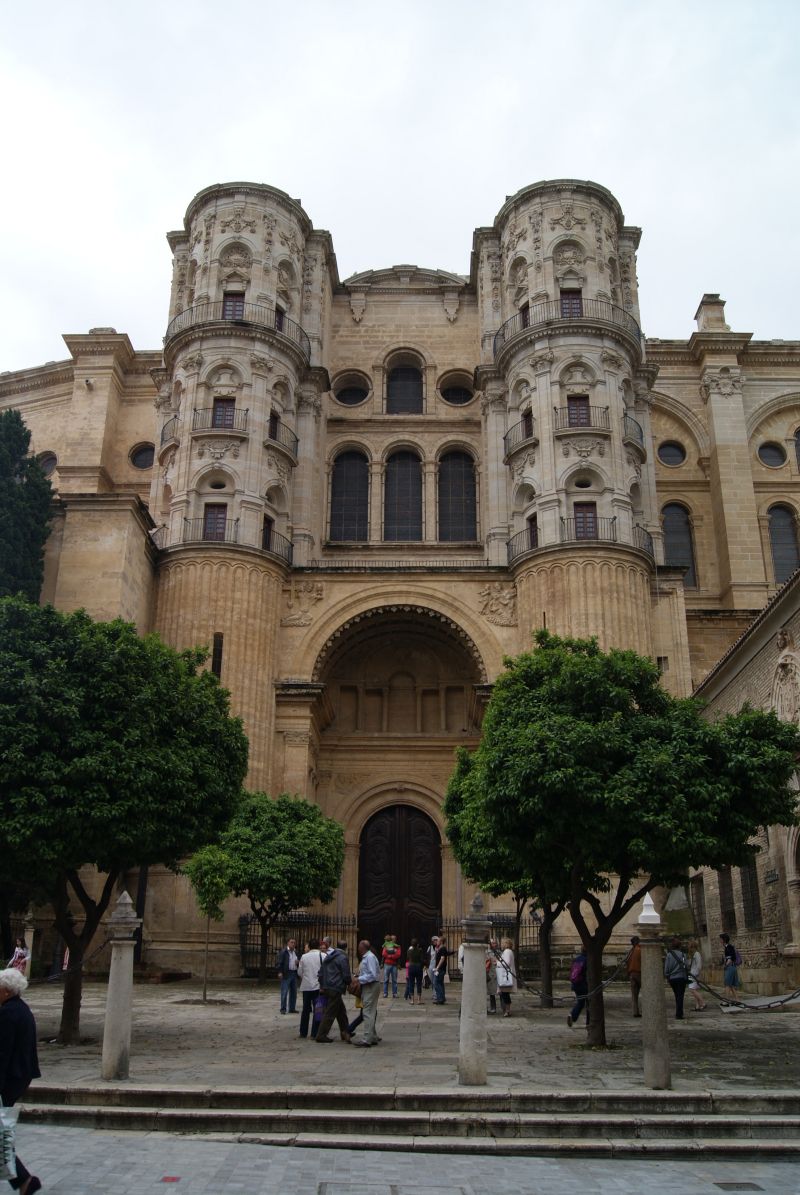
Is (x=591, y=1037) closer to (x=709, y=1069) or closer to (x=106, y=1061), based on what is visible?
(x=709, y=1069)

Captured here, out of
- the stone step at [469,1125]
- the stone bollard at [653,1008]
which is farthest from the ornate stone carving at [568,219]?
the stone step at [469,1125]

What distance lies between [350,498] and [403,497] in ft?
5.75

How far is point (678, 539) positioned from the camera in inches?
1444

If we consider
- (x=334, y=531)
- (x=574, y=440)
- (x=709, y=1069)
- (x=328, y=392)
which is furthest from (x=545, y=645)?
(x=328, y=392)

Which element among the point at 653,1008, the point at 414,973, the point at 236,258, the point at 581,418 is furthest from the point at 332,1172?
the point at 236,258

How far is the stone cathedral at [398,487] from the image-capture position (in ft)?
94.5

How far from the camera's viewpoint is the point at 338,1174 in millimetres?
7434

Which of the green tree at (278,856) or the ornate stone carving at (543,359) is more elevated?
the ornate stone carving at (543,359)

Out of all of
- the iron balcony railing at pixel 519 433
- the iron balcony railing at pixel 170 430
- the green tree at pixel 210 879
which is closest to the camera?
the green tree at pixel 210 879

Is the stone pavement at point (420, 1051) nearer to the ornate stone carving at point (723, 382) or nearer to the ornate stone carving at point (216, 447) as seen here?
the ornate stone carving at point (216, 447)

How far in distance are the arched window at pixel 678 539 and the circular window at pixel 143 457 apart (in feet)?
58.8

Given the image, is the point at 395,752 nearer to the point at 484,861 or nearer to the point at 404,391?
the point at 404,391

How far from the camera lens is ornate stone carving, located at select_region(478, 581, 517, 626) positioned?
29938 millimetres

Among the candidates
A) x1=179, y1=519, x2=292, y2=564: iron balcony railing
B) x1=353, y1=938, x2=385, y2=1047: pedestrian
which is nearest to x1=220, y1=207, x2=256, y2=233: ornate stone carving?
x1=179, y1=519, x2=292, y2=564: iron balcony railing
